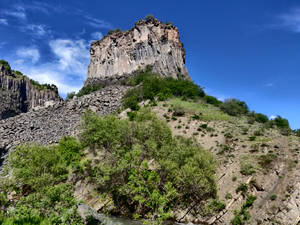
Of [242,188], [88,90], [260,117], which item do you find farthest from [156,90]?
[242,188]

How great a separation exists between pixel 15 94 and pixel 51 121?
40.2 m

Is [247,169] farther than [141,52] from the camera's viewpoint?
No

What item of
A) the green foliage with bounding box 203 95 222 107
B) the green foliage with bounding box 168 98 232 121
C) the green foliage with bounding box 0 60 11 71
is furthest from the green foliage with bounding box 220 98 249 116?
the green foliage with bounding box 0 60 11 71

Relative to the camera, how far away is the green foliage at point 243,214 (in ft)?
45.6

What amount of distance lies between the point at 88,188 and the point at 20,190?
7.41 m

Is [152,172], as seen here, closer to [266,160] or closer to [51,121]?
[266,160]

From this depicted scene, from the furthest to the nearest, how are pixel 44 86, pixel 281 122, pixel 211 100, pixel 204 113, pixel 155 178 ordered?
pixel 44 86
pixel 211 100
pixel 281 122
pixel 204 113
pixel 155 178

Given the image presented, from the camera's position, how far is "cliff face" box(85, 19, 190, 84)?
5919 centimetres

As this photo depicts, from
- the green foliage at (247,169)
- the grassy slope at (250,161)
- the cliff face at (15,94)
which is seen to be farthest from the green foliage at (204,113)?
the cliff face at (15,94)

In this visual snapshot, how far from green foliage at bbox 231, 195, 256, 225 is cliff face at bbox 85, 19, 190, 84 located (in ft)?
150

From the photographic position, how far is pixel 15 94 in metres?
66.6

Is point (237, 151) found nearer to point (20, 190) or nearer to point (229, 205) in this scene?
point (229, 205)

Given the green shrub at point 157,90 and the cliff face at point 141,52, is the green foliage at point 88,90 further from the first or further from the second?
the green shrub at point 157,90

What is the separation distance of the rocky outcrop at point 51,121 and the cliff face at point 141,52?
16.2m
